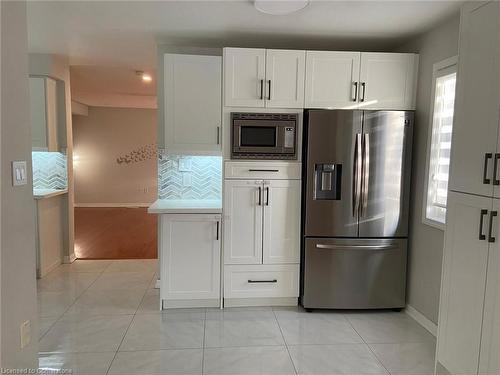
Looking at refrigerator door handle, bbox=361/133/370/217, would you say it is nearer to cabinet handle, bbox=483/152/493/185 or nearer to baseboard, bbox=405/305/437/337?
baseboard, bbox=405/305/437/337

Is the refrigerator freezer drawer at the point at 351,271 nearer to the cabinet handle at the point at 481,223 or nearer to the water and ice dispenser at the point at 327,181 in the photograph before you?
the water and ice dispenser at the point at 327,181

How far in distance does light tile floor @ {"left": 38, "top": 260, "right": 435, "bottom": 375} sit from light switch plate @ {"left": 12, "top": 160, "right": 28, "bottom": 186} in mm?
1271

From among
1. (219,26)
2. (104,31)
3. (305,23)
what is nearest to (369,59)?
(305,23)

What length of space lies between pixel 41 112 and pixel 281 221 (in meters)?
2.98

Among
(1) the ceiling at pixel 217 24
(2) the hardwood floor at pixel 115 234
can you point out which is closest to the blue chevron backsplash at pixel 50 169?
(2) the hardwood floor at pixel 115 234

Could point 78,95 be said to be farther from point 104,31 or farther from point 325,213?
point 325,213

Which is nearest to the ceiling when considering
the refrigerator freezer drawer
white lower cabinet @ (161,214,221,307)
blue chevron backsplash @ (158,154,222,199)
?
blue chevron backsplash @ (158,154,222,199)

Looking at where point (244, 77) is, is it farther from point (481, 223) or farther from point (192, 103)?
point (481, 223)

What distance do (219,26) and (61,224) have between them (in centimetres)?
314

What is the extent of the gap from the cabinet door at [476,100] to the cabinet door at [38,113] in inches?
159

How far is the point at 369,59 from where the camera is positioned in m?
3.10

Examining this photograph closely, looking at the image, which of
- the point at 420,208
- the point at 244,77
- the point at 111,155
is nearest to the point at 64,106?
the point at 244,77

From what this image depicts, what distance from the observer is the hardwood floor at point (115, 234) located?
4949mm

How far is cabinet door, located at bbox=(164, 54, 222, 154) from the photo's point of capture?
3.23 m
